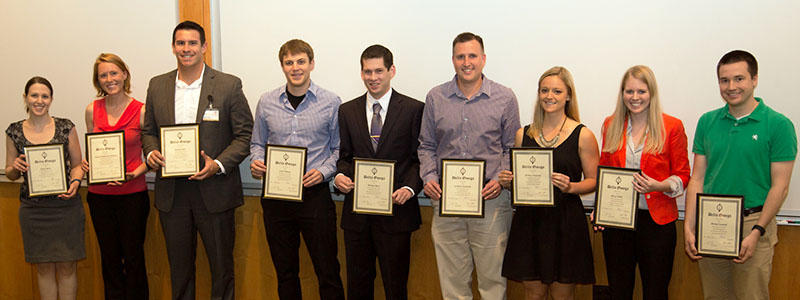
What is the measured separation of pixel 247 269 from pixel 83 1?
244 cm

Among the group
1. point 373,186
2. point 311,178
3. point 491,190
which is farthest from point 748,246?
point 311,178

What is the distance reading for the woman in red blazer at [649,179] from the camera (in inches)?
110

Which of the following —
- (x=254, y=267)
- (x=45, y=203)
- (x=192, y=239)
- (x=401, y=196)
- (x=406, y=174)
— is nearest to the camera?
(x=401, y=196)

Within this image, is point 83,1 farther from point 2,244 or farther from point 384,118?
point 384,118

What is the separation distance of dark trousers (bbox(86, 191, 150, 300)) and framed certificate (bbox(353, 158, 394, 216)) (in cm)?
159

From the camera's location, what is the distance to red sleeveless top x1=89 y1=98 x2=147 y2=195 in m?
3.71

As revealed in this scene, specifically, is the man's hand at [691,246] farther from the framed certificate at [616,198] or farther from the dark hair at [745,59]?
the dark hair at [745,59]

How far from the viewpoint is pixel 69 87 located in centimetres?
Answer: 449

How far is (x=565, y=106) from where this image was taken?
3.03m

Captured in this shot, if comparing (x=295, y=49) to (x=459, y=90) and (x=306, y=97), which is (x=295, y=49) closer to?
(x=306, y=97)

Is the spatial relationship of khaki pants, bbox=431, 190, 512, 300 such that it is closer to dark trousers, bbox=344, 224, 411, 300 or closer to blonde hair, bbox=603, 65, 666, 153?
dark trousers, bbox=344, 224, 411, 300

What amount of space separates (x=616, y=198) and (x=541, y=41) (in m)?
1.20

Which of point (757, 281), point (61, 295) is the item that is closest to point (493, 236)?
point (757, 281)

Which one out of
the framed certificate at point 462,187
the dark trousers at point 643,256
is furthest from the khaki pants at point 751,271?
the framed certificate at point 462,187
